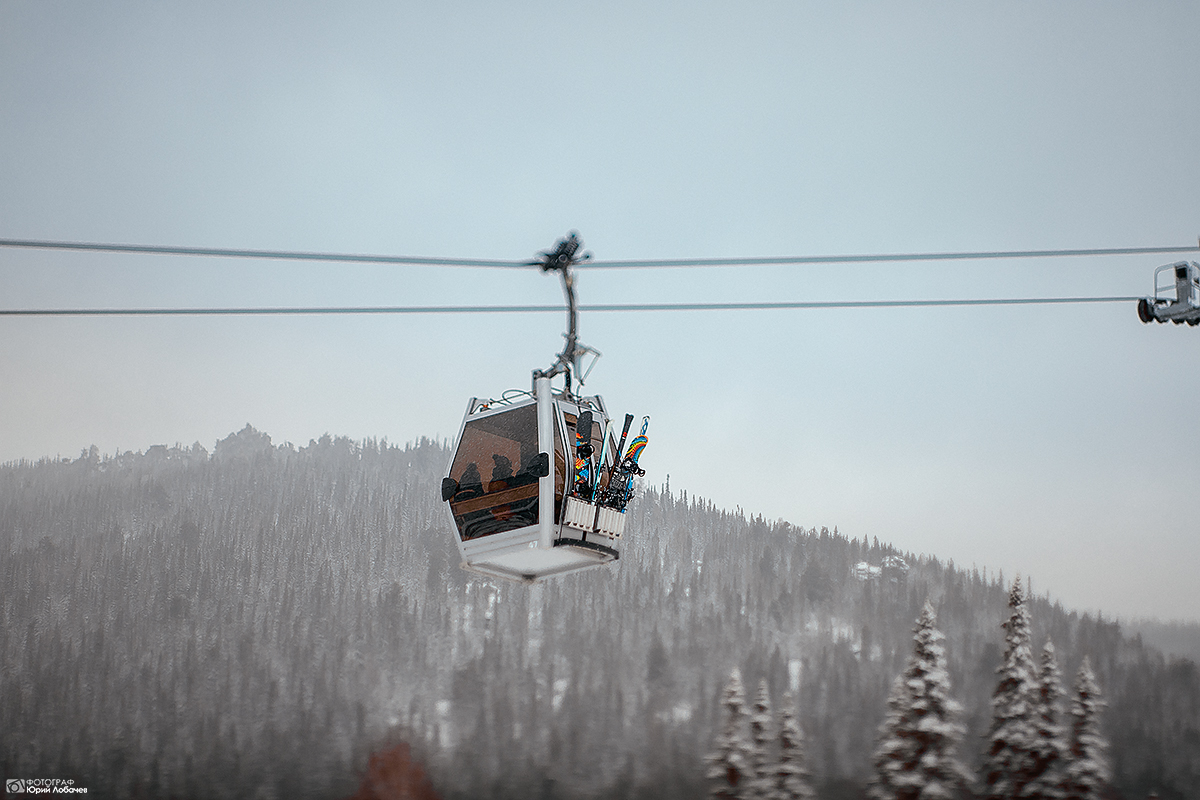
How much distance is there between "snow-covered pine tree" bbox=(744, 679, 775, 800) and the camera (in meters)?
55.9

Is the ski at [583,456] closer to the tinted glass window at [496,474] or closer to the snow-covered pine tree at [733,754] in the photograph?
the tinted glass window at [496,474]

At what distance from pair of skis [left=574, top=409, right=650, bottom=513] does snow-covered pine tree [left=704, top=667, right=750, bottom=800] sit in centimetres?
4271

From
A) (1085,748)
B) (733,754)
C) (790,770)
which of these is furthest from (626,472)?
(733,754)

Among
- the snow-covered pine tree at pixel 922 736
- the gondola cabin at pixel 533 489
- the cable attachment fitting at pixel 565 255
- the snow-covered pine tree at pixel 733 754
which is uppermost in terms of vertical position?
the cable attachment fitting at pixel 565 255

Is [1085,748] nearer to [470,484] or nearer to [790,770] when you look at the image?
[790,770]

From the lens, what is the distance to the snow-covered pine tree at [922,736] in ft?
159

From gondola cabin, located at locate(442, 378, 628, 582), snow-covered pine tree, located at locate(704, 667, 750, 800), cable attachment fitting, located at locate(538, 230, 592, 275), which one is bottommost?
snow-covered pine tree, located at locate(704, 667, 750, 800)

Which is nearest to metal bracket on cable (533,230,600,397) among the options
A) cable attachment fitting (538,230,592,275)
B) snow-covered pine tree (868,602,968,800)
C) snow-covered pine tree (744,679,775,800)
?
cable attachment fitting (538,230,592,275)

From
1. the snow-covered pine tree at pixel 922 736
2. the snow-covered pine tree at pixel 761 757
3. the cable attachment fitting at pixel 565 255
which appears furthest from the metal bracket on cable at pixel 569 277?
the snow-covered pine tree at pixel 761 757

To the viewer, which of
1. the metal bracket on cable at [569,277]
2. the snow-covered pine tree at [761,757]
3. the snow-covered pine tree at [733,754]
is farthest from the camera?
the snow-covered pine tree at [733,754]

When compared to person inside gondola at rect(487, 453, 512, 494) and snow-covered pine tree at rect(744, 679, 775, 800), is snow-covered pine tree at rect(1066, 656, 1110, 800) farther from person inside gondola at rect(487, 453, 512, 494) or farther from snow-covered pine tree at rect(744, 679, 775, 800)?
person inside gondola at rect(487, 453, 512, 494)

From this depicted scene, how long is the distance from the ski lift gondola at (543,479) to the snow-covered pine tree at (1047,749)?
44.8 meters

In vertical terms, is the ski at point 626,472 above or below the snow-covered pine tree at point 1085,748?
above

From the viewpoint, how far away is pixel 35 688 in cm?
18625
